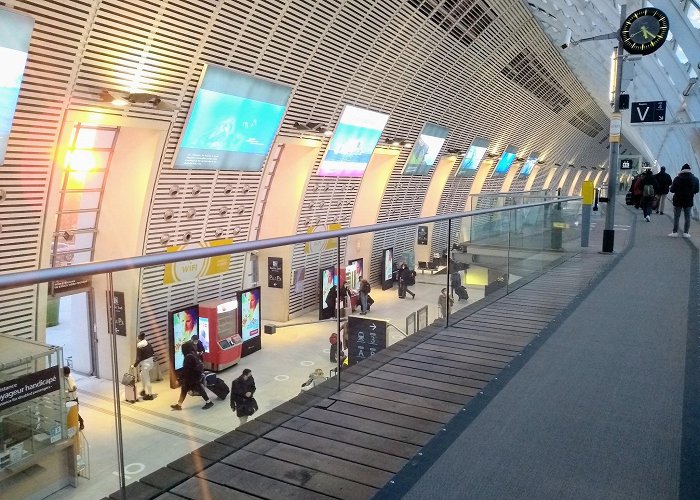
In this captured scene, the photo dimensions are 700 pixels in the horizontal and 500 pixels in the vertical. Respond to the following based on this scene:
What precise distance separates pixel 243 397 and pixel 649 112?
12.2 metres

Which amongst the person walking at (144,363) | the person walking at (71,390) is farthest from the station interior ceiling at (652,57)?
the person walking at (71,390)

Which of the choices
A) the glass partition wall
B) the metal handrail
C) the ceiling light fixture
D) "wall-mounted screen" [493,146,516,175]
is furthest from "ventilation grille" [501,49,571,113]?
the metal handrail

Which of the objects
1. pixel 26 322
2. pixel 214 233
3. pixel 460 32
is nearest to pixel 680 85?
pixel 460 32

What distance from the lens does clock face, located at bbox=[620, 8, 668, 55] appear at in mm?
9719

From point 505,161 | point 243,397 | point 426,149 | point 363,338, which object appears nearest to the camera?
point 243,397

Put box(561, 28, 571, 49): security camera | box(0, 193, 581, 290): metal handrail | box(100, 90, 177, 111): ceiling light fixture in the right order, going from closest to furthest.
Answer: box(0, 193, 581, 290): metal handrail, box(100, 90, 177, 111): ceiling light fixture, box(561, 28, 571, 49): security camera

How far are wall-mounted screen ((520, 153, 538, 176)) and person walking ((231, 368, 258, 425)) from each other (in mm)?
35261

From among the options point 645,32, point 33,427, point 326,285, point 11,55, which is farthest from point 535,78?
point 33,427

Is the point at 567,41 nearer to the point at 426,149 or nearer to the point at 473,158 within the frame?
the point at 426,149

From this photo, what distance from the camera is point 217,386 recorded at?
326 centimetres

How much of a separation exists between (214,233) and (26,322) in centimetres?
529

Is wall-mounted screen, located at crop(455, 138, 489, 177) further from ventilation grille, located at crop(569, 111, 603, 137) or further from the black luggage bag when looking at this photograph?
the black luggage bag

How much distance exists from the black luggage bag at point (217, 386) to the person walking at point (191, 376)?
0.14ft

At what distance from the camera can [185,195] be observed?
12.7 meters
